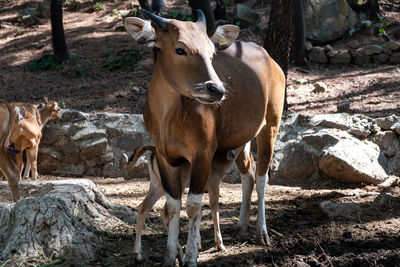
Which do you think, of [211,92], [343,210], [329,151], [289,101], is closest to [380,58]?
[289,101]

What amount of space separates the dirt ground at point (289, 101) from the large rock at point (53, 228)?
0.15 meters

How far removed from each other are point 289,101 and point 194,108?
731 centimetres

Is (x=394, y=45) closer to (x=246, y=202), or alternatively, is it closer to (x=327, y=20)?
(x=327, y=20)

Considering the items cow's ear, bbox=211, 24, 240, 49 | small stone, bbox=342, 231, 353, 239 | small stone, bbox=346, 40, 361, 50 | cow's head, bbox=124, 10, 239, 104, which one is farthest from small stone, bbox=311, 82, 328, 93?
cow's head, bbox=124, 10, 239, 104

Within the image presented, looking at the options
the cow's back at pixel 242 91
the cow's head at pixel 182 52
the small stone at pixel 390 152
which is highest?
the cow's head at pixel 182 52

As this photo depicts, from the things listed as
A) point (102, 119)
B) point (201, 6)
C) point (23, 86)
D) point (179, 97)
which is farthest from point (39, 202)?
point (23, 86)

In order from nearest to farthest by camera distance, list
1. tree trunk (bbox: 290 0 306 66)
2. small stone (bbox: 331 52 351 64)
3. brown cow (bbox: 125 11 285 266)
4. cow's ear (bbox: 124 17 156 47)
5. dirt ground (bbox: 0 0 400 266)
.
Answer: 1. brown cow (bbox: 125 11 285 266)
2. cow's ear (bbox: 124 17 156 47)
3. dirt ground (bbox: 0 0 400 266)
4. tree trunk (bbox: 290 0 306 66)
5. small stone (bbox: 331 52 351 64)

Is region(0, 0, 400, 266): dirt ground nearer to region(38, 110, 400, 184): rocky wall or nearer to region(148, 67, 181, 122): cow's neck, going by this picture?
region(38, 110, 400, 184): rocky wall

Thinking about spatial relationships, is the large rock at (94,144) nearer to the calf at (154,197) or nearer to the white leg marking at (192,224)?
the calf at (154,197)

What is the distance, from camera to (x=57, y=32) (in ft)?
46.6

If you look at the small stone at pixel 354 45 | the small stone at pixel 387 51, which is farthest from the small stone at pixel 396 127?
the small stone at pixel 354 45

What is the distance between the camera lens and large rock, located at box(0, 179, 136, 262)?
5023 mm

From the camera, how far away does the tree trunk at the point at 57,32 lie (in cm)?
1424

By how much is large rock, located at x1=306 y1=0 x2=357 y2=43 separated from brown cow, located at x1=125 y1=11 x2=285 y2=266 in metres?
10.2
